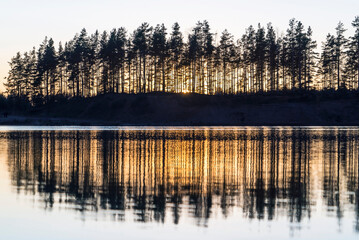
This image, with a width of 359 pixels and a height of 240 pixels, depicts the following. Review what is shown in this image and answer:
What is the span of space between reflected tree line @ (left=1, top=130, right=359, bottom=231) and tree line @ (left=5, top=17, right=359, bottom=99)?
342ft

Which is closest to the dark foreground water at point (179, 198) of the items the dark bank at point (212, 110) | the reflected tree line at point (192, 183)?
the reflected tree line at point (192, 183)

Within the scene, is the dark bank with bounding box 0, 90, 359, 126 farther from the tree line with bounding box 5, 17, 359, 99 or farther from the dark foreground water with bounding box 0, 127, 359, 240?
the dark foreground water with bounding box 0, 127, 359, 240

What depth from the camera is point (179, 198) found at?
19.7m

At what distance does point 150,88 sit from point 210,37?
25.6 m

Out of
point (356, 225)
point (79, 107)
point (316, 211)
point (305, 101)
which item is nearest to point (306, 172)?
point (316, 211)

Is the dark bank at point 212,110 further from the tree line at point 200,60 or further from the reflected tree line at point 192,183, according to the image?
the reflected tree line at point 192,183

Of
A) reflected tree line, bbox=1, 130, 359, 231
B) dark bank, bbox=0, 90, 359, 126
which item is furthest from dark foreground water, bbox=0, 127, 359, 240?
dark bank, bbox=0, 90, 359, 126

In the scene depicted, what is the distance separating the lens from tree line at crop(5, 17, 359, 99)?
463 ft

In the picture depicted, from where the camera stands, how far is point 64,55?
16025cm

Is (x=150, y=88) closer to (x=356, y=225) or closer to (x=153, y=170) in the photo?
(x=153, y=170)

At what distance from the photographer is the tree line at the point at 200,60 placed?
5556 inches

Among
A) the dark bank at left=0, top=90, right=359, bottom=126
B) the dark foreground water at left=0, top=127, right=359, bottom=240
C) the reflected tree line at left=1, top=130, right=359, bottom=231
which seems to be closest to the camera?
the dark foreground water at left=0, top=127, right=359, bottom=240

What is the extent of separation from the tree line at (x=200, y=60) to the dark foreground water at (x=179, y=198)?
358 ft

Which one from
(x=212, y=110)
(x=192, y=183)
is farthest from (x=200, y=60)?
(x=192, y=183)
